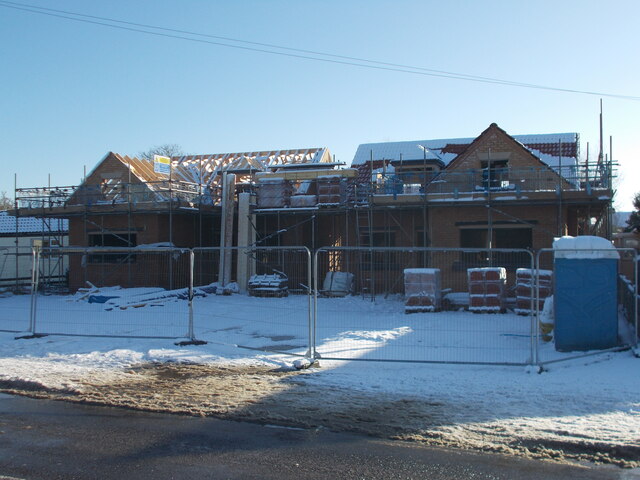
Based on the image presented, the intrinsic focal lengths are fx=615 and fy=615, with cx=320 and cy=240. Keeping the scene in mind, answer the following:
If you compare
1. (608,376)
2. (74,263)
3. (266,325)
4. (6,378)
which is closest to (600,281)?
(608,376)

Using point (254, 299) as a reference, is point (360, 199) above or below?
above

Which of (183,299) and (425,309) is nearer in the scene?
(425,309)

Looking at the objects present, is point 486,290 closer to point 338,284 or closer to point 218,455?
point 338,284

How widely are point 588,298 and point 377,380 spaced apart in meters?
4.33

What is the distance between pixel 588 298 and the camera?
10938mm

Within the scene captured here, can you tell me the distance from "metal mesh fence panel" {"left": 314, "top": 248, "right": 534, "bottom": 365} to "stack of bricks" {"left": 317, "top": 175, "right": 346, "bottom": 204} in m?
2.21

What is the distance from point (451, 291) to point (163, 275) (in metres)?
12.0

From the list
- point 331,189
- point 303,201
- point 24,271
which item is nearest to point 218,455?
point 331,189

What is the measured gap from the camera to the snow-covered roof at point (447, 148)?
26.4 metres

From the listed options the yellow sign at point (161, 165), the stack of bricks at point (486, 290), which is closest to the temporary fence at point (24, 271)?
the yellow sign at point (161, 165)

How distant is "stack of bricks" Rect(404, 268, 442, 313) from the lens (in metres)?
18.4

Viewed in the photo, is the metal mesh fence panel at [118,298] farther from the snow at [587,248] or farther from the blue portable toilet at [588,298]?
the snow at [587,248]

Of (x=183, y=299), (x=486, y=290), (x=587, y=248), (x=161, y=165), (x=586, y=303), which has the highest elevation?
(x=161, y=165)

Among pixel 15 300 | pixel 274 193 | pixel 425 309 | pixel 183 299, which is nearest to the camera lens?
pixel 425 309
